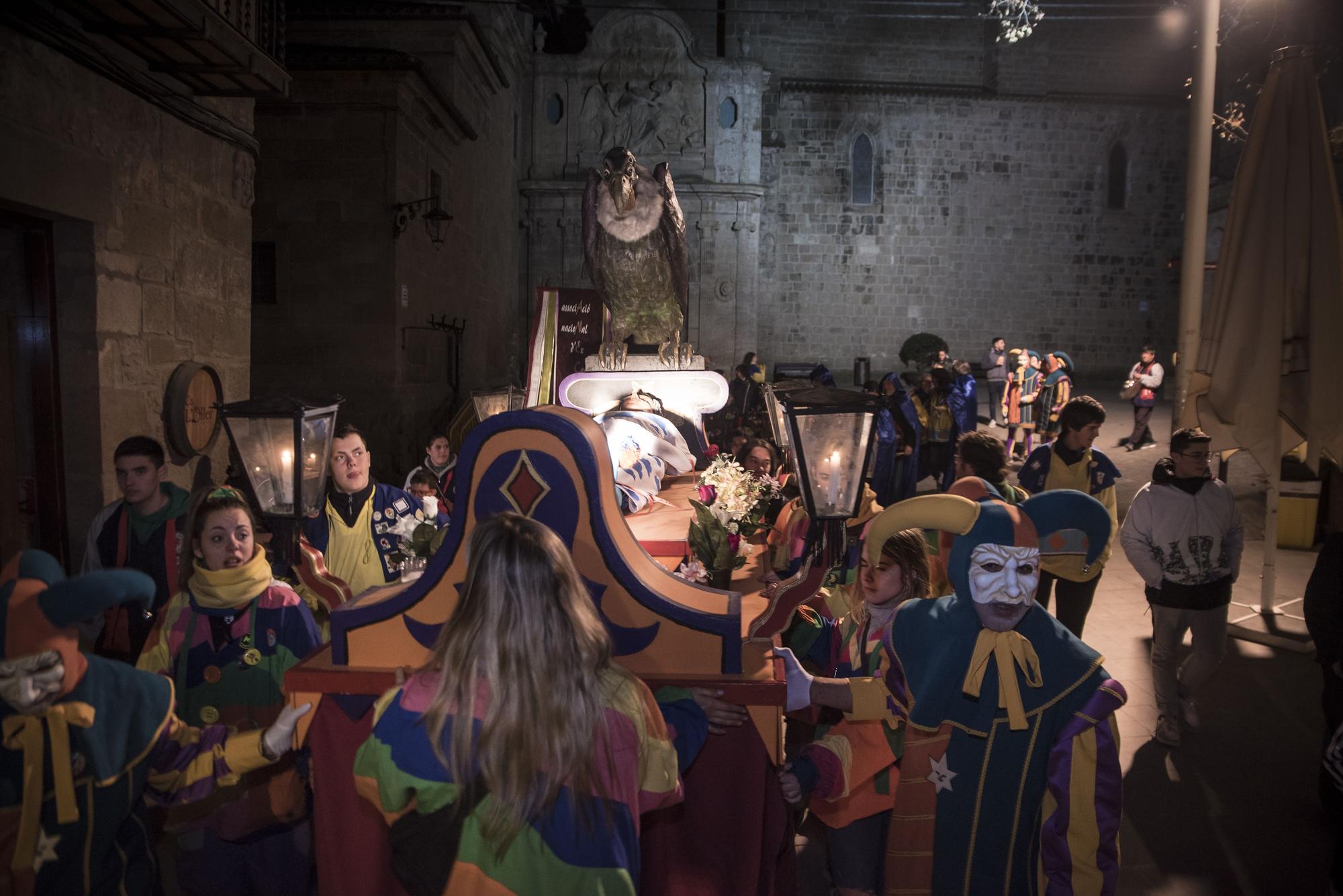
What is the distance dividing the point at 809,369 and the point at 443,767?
15.0m

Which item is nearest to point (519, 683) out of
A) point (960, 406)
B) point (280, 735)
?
point (280, 735)

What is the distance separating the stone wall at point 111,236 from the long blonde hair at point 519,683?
12.9 ft

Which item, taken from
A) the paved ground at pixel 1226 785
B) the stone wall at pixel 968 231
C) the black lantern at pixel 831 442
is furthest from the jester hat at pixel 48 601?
the stone wall at pixel 968 231

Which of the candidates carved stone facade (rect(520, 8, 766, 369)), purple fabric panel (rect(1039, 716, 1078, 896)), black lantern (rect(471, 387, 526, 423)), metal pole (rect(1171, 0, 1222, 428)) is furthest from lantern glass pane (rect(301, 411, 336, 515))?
carved stone facade (rect(520, 8, 766, 369))

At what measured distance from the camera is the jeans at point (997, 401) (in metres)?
17.4

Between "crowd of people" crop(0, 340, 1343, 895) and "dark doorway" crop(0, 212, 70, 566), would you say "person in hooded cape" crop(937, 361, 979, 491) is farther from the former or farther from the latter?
"dark doorway" crop(0, 212, 70, 566)

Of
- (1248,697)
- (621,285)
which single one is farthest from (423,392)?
(1248,697)

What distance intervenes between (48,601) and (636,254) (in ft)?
25.7

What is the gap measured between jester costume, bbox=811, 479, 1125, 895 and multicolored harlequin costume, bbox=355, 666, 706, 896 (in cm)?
95

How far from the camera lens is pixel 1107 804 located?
2.34 meters

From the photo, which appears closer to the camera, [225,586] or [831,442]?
[831,442]

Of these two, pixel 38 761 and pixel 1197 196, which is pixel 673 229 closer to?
pixel 1197 196

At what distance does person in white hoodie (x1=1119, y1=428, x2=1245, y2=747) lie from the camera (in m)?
4.73

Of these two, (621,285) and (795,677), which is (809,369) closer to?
(621,285)
